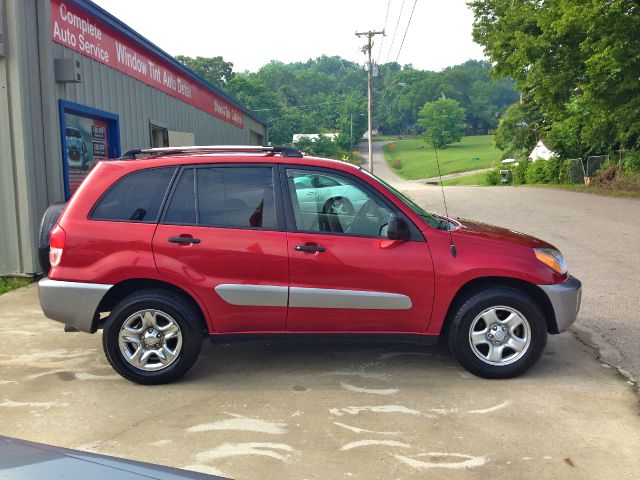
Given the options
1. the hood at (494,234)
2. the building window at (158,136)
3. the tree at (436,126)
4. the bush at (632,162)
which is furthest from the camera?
the bush at (632,162)

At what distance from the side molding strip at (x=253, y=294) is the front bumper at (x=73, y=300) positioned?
0.89 metres

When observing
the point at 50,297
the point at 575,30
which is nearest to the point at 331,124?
the point at 575,30

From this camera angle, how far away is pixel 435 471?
327cm

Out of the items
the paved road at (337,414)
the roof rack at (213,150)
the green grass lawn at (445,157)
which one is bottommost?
the paved road at (337,414)

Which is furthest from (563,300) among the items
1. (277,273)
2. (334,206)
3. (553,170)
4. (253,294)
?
(553,170)

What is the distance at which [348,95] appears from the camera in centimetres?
9762

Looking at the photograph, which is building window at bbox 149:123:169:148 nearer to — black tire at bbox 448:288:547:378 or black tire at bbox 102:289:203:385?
black tire at bbox 102:289:203:385

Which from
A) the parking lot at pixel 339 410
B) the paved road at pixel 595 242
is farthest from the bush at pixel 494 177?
the parking lot at pixel 339 410

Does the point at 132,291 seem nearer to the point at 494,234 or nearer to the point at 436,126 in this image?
the point at 494,234

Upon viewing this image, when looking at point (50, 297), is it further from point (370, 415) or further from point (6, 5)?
point (6, 5)

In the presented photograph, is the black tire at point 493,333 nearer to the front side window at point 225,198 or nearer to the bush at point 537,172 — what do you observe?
the front side window at point 225,198

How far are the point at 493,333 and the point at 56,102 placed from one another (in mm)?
6729

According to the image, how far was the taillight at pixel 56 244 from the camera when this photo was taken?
4.56 metres

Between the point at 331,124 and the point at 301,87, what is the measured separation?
26853mm
